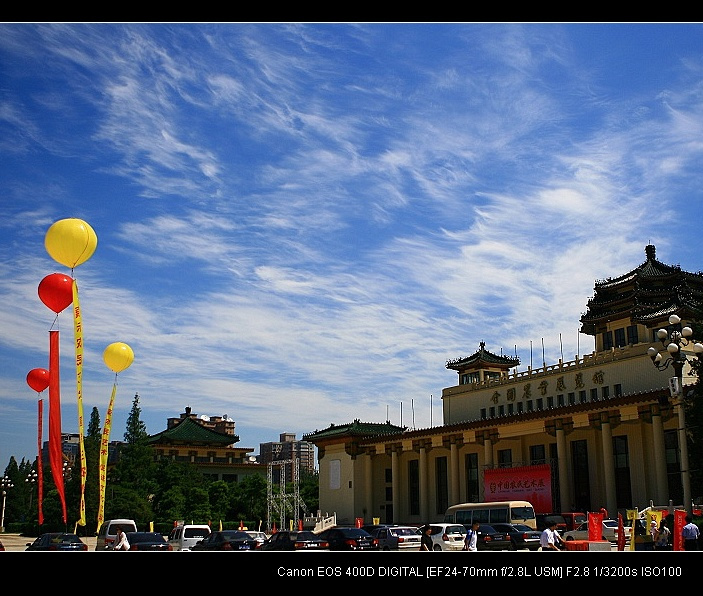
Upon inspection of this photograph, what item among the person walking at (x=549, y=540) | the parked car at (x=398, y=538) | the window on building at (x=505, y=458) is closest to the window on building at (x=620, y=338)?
the window on building at (x=505, y=458)

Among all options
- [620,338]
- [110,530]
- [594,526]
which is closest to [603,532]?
[594,526]

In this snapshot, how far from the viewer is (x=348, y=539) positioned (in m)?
22.2

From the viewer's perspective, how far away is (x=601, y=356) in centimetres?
4547

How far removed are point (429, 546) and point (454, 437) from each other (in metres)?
32.5

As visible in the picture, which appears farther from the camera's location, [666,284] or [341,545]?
[666,284]

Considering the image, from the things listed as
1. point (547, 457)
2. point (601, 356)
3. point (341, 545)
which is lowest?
point (341, 545)

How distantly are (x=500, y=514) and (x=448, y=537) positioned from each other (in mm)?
7667

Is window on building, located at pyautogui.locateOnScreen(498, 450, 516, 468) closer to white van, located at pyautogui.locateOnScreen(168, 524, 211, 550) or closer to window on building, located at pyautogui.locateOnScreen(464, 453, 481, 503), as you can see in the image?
window on building, located at pyautogui.locateOnScreen(464, 453, 481, 503)

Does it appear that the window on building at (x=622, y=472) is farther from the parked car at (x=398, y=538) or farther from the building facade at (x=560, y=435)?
the parked car at (x=398, y=538)

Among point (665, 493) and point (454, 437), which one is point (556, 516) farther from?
point (454, 437)

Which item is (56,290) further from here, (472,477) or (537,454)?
(472,477)

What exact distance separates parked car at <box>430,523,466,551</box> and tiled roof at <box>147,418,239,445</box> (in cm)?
5403

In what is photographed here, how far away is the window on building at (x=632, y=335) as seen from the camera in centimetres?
4694
